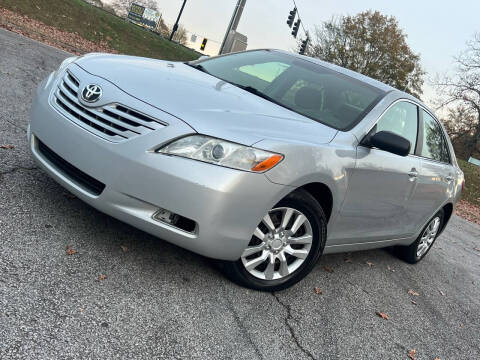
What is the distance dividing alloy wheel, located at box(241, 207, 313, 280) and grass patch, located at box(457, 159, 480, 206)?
17.5 m

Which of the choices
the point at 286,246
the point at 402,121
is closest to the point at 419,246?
the point at 402,121

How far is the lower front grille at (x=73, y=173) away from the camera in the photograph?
2.95m

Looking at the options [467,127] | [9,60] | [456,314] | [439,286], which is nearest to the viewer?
[456,314]

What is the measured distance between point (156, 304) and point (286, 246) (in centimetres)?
99

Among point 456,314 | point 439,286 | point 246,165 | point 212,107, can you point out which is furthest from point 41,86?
point 439,286

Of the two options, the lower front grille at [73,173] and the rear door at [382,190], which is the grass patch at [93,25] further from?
the rear door at [382,190]

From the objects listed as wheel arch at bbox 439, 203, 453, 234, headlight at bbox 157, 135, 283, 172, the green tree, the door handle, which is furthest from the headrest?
the green tree

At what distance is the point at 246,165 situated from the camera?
111 inches

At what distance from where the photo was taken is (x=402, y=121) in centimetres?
441

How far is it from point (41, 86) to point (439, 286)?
447cm

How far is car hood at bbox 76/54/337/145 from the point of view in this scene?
2898 millimetres

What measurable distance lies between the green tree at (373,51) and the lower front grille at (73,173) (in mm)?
38126

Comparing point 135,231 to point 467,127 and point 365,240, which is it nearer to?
point 365,240

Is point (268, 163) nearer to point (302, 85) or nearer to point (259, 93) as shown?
point (259, 93)
